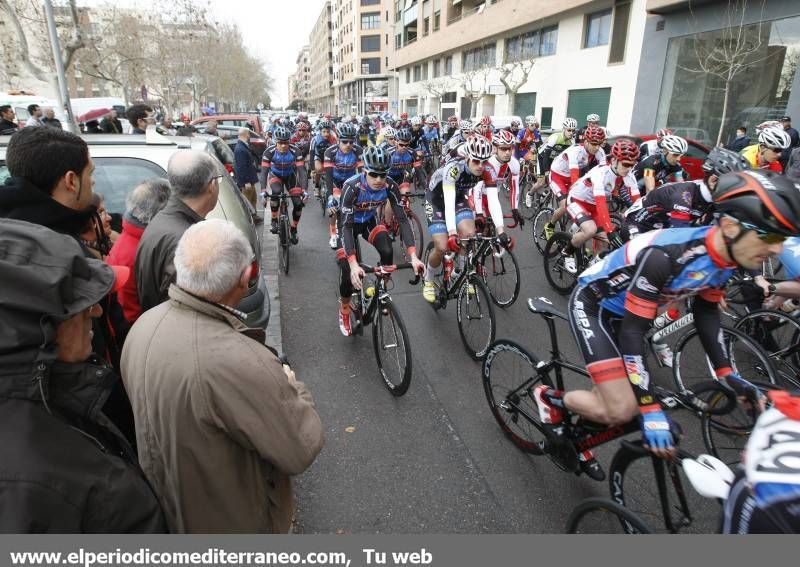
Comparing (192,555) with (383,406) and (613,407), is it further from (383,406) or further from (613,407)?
(383,406)

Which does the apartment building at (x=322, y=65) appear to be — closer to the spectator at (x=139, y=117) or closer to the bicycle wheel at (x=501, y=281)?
the spectator at (x=139, y=117)

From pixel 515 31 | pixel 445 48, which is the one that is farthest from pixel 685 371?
pixel 445 48

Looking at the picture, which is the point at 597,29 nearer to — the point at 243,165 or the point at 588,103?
the point at 588,103

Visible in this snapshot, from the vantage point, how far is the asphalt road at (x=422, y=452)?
2.84 m

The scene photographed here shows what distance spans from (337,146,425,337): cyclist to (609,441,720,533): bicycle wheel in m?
2.38

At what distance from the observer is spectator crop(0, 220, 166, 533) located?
1038mm

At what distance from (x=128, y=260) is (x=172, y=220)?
0.41m

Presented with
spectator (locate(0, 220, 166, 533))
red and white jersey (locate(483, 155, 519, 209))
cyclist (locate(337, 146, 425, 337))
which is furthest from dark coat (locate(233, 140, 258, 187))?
spectator (locate(0, 220, 166, 533))

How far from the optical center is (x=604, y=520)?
213 cm

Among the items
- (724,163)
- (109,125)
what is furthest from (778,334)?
(109,125)

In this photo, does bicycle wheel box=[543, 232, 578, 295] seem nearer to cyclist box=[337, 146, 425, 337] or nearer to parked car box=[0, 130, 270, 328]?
cyclist box=[337, 146, 425, 337]

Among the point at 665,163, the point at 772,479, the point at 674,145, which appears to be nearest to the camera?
the point at 772,479

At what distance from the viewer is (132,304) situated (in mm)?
2719

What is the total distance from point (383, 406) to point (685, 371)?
2672mm
